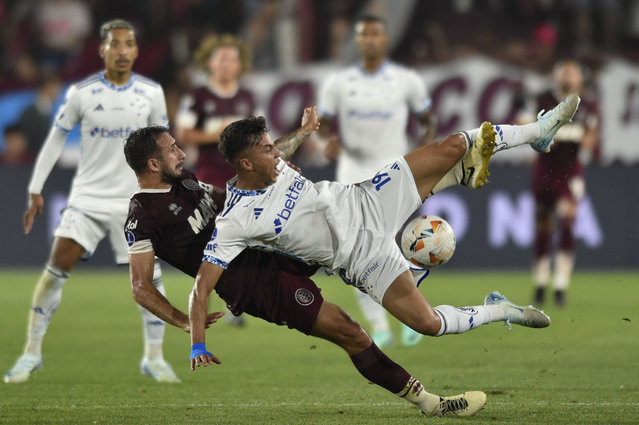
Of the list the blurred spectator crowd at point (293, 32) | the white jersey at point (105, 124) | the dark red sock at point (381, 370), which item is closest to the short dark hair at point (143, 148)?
the white jersey at point (105, 124)

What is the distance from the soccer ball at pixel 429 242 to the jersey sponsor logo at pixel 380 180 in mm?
443

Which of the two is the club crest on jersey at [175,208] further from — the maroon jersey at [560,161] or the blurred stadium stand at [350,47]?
the blurred stadium stand at [350,47]

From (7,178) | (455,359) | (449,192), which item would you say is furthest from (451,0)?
(455,359)

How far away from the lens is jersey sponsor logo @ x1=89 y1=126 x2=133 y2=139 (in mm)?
7664

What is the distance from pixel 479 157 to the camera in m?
6.11

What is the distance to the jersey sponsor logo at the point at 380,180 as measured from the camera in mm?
6070

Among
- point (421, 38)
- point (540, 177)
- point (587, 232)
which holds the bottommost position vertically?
point (587, 232)

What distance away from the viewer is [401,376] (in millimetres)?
5945

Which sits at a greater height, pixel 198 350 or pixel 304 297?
pixel 304 297

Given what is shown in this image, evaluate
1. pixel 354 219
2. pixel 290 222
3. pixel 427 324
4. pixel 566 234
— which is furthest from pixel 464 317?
pixel 566 234

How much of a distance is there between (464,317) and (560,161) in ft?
21.4

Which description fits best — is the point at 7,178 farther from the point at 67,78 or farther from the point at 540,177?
the point at 540,177

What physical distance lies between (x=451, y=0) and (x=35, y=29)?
6.46 meters

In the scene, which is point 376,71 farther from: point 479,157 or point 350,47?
point 350,47
